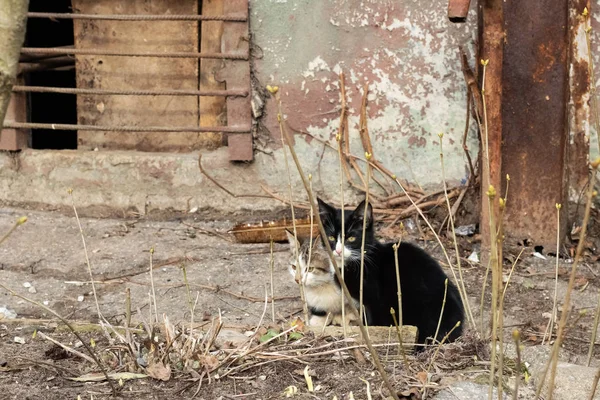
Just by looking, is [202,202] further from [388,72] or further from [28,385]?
[28,385]

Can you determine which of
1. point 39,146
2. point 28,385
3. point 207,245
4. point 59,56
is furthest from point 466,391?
point 39,146

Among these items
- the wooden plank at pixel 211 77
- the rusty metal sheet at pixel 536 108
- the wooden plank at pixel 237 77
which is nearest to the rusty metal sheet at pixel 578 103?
the rusty metal sheet at pixel 536 108

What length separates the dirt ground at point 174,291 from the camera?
279 cm

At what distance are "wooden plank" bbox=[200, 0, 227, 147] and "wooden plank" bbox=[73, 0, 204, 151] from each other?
6 centimetres

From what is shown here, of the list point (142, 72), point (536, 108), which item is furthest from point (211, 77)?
point (536, 108)

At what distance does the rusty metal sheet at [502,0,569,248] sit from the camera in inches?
179

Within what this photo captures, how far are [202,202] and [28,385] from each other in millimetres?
2644

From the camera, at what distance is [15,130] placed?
542 centimetres

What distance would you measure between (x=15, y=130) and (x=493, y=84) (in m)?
2.82

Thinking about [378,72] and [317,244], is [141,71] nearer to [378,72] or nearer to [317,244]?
[378,72]

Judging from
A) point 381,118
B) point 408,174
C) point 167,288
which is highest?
point 381,118

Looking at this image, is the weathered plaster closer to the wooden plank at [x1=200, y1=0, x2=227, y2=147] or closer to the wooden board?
the wooden plank at [x1=200, y1=0, x2=227, y2=147]

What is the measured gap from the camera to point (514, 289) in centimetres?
442

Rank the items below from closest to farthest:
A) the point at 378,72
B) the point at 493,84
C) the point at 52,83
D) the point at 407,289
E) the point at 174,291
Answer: the point at 407,289
the point at 174,291
the point at 493,84
the point at 378,72
the point at 52,83
